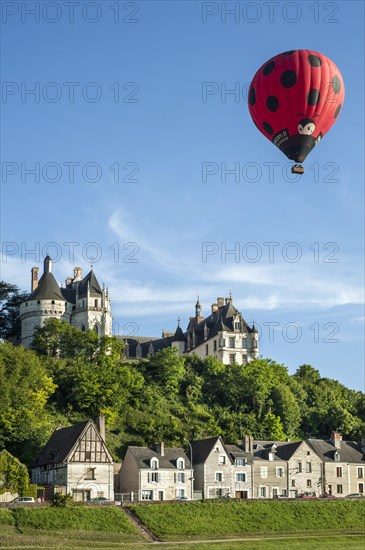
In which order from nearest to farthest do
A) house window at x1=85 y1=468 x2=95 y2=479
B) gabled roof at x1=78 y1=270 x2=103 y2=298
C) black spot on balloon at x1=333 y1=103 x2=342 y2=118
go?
black spot on balloon at x1=333 y1=103 x2=342 y2=118, house window at x1=85 y1=468 x2=95 y2=479, gabled roof at x1=78 y1=270 x2=103 y2=298

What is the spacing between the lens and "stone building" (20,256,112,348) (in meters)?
114

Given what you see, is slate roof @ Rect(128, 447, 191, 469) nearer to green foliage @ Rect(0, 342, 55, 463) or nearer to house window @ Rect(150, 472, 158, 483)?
house window @ Rect(150, 472, 158, 483)

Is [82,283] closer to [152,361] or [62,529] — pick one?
[152,361]

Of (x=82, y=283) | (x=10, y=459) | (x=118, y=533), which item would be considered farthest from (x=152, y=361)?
(x=118, y=533)

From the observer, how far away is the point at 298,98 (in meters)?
52.8

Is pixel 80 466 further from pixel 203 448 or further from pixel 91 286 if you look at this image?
pixel 91 286

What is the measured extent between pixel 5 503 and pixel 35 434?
678 inches

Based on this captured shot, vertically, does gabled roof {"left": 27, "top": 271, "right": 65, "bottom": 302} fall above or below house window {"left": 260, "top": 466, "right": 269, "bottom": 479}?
above

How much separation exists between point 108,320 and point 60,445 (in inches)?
1476

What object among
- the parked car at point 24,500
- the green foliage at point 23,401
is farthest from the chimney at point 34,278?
the parked car at point 24,500

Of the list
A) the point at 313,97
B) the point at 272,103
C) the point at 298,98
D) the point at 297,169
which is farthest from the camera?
the point at 297,169

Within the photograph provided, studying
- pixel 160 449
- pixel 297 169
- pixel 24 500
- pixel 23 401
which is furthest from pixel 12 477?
pixel 297 169

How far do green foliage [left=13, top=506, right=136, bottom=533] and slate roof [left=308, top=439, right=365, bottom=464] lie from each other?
27434 mm

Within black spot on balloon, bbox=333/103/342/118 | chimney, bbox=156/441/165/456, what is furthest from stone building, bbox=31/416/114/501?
black spot on balloon, bbox=333/103/342/118
